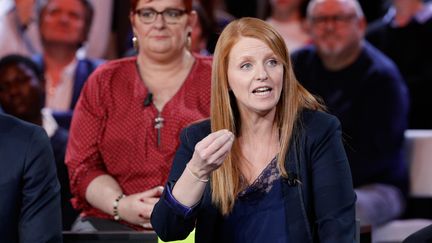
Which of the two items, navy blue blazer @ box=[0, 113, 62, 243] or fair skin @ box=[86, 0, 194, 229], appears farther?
fair skin @ box=[86, 0, 194, 229]

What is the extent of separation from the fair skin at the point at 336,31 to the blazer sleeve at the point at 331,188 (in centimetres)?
220

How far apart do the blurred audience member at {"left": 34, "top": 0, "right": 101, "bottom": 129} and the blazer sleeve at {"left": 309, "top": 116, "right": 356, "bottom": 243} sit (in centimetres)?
229

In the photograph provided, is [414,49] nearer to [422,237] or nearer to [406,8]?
[406,8]

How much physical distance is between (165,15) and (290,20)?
193 cm

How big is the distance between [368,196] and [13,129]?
7.19 ft

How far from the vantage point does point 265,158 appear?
96.6 inches

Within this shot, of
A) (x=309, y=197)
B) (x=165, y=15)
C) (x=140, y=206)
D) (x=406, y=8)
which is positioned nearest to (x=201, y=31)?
(x=406, y=8)

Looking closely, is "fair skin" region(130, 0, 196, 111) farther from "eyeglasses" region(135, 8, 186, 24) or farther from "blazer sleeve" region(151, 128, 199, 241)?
"blazer sleeve" region(151, 128, 199, 241)

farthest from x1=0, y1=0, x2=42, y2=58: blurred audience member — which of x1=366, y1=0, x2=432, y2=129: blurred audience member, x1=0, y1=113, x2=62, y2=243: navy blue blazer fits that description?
x1=0, y1=113, x2=62, y2=243: navy blue blazer

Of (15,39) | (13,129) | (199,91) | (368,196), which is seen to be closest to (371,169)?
(368,196)

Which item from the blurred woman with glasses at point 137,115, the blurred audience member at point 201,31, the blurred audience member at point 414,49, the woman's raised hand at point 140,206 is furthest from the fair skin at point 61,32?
the woman's raised hand at point 140,206

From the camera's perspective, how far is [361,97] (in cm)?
442

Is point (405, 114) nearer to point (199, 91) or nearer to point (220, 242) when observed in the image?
point (199, 91)

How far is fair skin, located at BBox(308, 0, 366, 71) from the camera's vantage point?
14.9 ft
